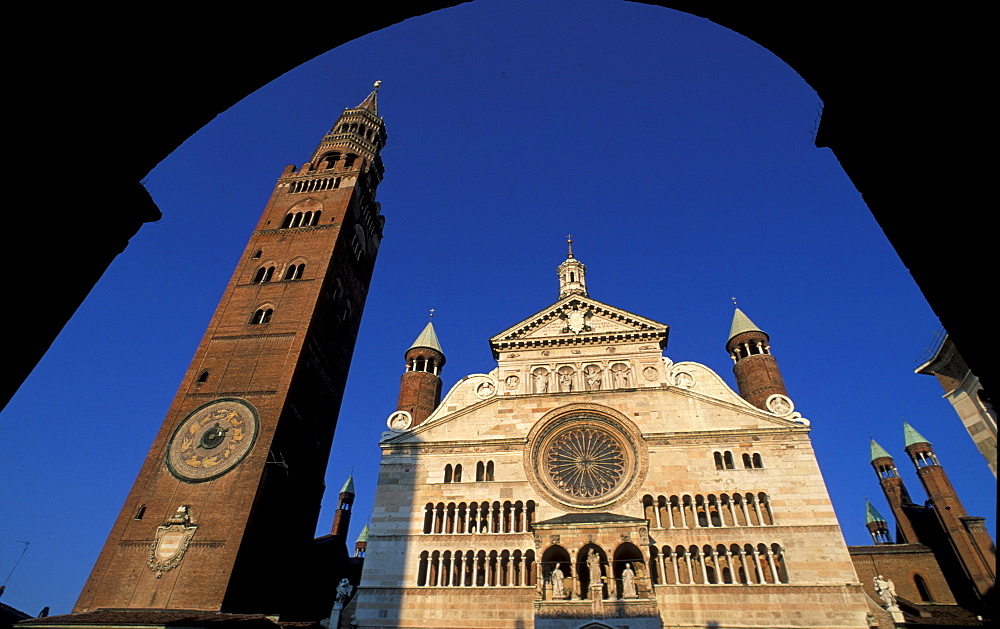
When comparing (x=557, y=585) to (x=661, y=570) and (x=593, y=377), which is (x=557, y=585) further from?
(x=593, y=377)

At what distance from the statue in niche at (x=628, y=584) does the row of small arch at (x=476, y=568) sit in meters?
3.82

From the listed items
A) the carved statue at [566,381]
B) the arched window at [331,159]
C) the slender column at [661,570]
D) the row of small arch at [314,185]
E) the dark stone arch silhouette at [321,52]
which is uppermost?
the arched window at [331,159]

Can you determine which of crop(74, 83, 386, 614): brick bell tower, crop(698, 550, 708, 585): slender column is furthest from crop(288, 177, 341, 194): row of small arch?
crop(698, 550, 708, 585): slender column

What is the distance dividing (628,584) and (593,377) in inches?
401

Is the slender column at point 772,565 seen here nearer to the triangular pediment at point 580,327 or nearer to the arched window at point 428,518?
the triangular pediment at point 580,327

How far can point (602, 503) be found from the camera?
2417 cm

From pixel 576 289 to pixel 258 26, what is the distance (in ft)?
106

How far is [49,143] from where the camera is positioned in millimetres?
4246

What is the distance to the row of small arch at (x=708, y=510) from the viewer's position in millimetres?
22562

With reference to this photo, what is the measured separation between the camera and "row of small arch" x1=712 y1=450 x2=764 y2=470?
23.9 m

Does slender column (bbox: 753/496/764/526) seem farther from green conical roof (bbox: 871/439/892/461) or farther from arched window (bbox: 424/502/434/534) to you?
green conical roof (bbox: 871/439/892/461)

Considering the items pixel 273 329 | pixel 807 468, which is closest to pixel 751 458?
pixel 807 468

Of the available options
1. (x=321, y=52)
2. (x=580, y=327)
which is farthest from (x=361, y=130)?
(x=321, y=52)

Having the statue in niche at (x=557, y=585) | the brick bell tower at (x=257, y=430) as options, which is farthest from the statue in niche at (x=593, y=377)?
the brick bell tower at (x=257, y=430)
